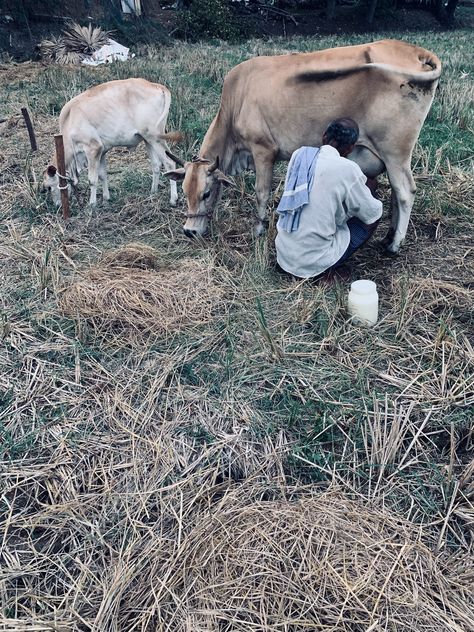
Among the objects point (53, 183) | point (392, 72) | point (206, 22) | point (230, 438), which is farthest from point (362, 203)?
point (206, 22)

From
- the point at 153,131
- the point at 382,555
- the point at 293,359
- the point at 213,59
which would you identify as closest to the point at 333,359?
the point at 293,359

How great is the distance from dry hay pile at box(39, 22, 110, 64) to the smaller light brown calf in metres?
8.79

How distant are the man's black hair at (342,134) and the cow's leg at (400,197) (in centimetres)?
62

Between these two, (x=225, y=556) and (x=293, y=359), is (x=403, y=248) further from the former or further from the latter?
(x=225, y=556)

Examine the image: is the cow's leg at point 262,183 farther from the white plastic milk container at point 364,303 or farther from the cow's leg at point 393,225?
the white plastic milk container at point 364,303

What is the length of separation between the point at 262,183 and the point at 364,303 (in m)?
1.92

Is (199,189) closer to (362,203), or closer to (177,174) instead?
(177,174)

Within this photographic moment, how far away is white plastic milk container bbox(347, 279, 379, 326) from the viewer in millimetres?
3725

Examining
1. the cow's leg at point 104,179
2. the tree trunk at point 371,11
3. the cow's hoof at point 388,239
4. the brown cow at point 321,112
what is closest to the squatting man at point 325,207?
the brown cow at point 321,112

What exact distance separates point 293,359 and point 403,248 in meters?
1.89

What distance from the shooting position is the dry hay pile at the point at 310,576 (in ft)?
7.25

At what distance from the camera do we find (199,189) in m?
4.88

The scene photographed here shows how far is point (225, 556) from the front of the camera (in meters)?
2.44

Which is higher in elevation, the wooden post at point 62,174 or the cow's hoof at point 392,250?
the wooden post at point 62,174
